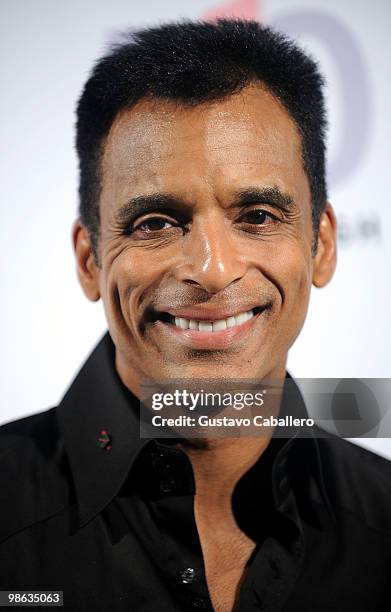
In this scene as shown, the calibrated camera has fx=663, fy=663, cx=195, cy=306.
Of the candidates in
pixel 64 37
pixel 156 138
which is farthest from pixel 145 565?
pixel 64 37

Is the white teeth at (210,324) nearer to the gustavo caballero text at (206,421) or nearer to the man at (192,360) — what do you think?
the man at (192,360)

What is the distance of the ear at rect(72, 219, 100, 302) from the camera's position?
1520mm

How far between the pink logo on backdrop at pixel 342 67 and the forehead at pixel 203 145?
572 millimetres

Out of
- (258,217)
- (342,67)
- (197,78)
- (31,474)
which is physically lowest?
(31,474)

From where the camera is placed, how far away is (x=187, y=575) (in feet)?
4.02

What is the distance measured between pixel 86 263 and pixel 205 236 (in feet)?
1.36

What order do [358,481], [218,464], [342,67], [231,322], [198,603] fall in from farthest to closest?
[342,67] < [358,481] < [218,464] < [231,322] < [198,603]

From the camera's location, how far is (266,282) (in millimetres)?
1308

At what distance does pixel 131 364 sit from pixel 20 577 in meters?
0.46

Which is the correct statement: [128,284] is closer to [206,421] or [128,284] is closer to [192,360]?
[192,360]

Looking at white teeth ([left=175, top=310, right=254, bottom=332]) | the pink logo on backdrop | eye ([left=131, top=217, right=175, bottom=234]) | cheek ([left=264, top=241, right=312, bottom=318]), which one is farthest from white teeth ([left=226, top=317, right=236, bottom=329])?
the pink logo on backdrop

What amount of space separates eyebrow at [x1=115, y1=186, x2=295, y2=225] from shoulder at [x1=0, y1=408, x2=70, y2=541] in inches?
20.5

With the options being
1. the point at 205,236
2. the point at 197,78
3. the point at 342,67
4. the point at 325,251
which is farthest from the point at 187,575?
the point at 342,67

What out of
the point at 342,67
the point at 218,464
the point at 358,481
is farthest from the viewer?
the point at 342,67
